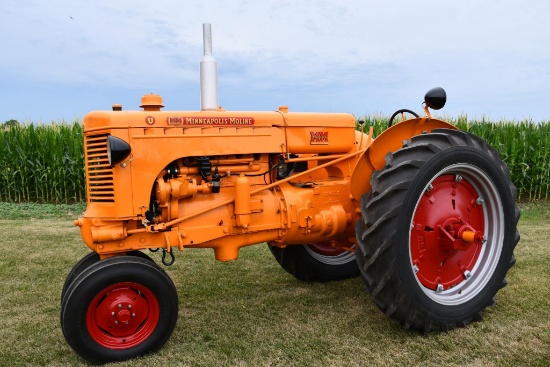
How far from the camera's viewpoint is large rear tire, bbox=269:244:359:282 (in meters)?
4.56

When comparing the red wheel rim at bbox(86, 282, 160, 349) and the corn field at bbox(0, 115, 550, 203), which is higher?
the corn field at bbox(0, 115, 550, 203)


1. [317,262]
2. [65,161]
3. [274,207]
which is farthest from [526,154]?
[65,161]

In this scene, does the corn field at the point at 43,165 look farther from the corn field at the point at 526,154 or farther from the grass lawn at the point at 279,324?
the corn field at the point at 526,154

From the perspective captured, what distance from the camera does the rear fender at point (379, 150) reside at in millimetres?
3635

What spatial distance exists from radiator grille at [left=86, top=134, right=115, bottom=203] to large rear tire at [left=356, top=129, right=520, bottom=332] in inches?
64.4

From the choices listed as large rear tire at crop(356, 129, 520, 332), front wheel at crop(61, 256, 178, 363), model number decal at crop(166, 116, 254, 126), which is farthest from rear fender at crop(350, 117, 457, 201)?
front wheel at crop(61, 256, 178, 363)

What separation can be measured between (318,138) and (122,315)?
1.85 meters

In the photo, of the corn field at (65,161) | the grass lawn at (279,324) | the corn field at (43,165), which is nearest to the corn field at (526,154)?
the corn field at (65,161)

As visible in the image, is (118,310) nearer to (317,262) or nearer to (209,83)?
(209,83)

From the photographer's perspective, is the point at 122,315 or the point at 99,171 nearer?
the point at 122,315

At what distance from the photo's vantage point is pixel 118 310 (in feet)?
10.1

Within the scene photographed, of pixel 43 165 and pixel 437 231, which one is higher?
pixel 43 165

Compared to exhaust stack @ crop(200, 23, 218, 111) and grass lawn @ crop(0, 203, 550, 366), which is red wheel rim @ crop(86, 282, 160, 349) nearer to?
grass lawn @ crop(0, 203, 550, 366)

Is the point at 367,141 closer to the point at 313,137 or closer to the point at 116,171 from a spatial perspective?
the point at 313,137
